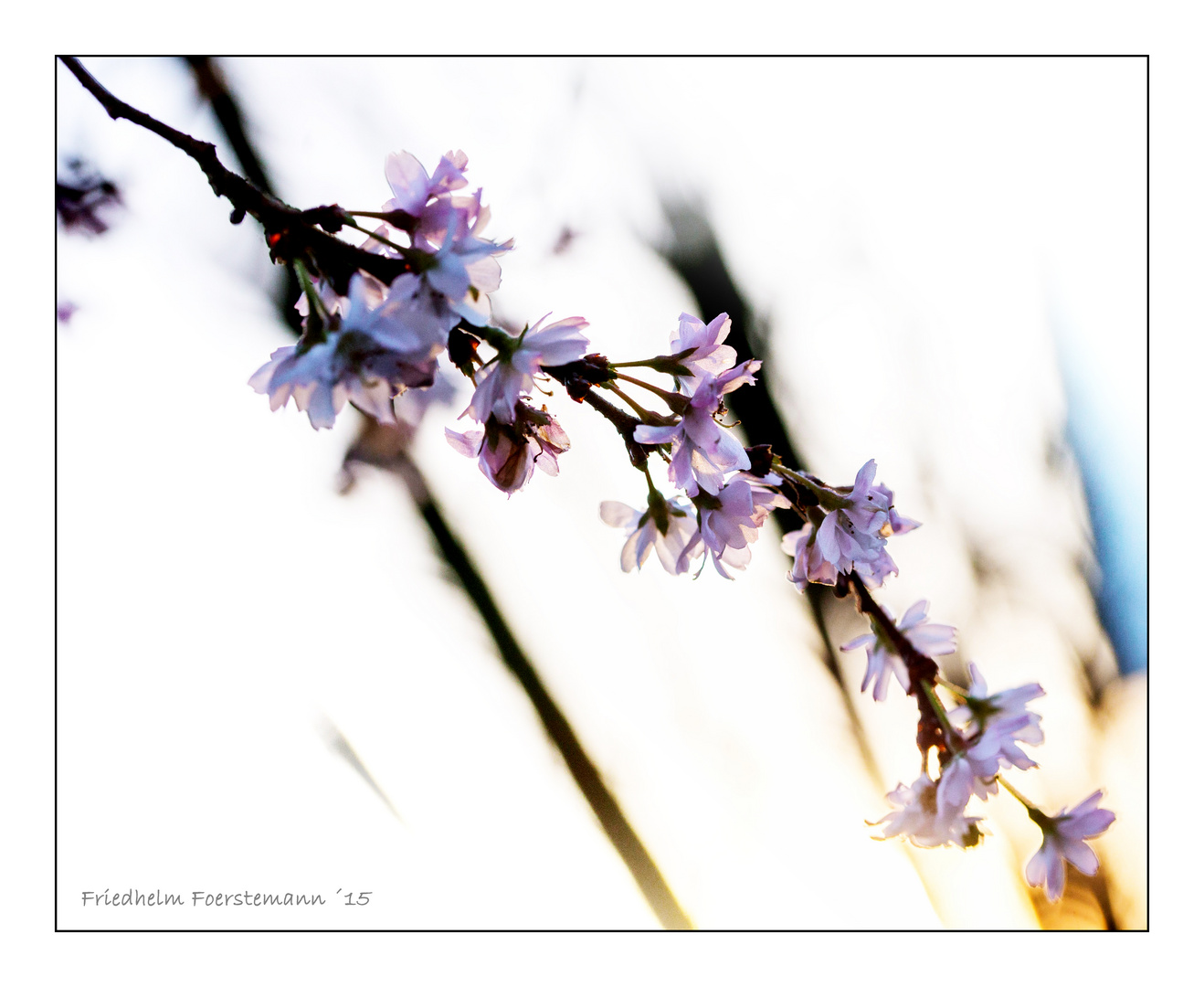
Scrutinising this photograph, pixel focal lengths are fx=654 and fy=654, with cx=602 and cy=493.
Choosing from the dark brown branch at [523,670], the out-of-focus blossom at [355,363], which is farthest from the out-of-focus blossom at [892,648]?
the dark brown branch at [523,670]

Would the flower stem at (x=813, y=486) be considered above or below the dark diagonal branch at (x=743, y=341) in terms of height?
below

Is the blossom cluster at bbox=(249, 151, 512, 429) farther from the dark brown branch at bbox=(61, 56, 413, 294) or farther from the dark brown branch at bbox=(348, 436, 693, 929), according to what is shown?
the dark brown branch at bbox=(348, 436, 693, 929)

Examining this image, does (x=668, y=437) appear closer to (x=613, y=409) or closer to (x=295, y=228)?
(x=613, y=409)

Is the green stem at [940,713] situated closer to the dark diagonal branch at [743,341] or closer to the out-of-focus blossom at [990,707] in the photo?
the out-of-focus blossom at [990,707]

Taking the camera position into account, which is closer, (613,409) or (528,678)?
(613,409)

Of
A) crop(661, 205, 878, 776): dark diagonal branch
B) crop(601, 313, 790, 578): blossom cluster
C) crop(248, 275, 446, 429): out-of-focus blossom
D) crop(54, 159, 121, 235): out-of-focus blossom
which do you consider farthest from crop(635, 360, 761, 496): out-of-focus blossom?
crop(54, 159, 121, 235): out-of-focus blossom

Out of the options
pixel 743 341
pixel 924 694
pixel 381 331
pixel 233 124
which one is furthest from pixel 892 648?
pixel 233 124
